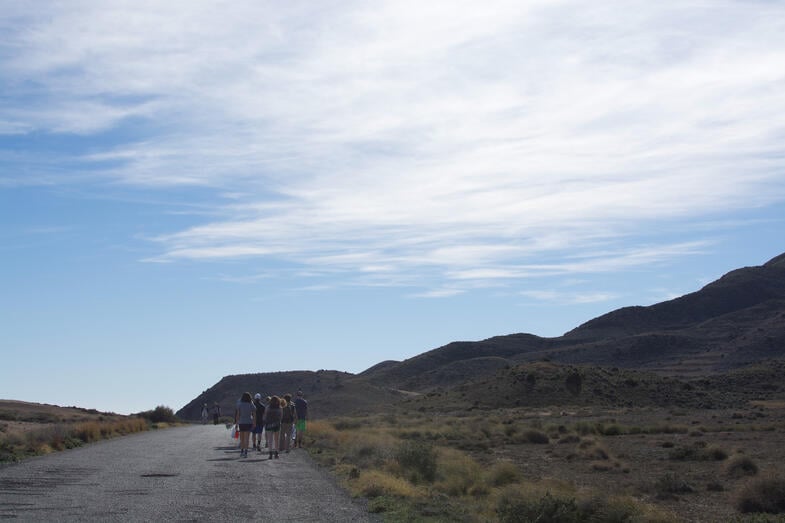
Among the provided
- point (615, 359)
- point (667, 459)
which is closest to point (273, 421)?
point (667, 459)

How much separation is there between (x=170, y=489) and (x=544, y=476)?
13.7 metres

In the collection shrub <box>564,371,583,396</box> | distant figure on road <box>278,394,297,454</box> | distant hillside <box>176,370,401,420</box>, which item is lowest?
distant figure on road <box>278,394,297,454</box>

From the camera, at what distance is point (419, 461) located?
2397 centimetres

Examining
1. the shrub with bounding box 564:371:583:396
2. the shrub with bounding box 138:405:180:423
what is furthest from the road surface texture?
the shrub with bounding box 564:371:583:396

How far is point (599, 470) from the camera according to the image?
2922 cm

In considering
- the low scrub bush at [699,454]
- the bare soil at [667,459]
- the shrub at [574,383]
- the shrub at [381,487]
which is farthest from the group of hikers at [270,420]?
the shrub at [574,383]

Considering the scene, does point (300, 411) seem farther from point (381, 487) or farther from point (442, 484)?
point (381, 487)

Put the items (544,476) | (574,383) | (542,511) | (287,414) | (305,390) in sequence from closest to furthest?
(542,511) → (544,476) → (287,414) → (574,383) → (305,390)

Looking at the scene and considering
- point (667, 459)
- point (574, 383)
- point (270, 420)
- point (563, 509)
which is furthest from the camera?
point (574, 383)

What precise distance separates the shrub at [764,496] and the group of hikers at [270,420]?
1245 centimetres

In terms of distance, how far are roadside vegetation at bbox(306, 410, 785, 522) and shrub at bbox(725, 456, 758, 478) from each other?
0.03 meters

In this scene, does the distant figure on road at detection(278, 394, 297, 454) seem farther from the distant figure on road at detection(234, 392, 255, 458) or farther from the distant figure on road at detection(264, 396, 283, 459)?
the distant figure on road at detection(234, 392, 255, 458)

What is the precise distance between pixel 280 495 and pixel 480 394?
230ft

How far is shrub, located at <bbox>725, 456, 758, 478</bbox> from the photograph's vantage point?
2577cm
